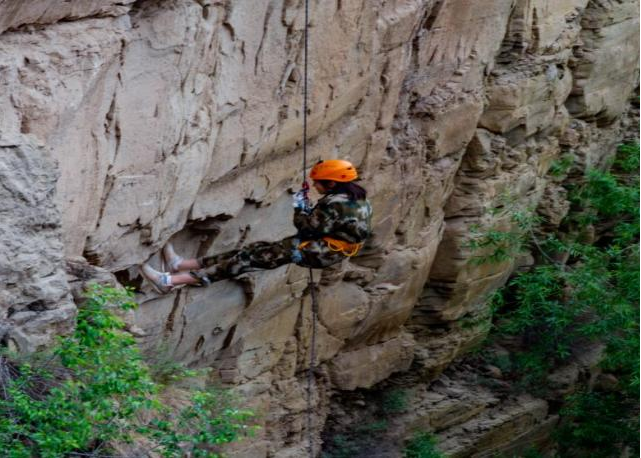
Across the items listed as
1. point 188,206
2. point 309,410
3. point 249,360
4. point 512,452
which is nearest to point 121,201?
point 188,206

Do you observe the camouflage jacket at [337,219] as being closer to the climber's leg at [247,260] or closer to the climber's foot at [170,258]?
the climber's leg at [247,260]

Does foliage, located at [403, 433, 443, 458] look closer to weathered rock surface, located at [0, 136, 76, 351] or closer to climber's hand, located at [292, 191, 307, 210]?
climber's hand, located at [292, 191, 307, 210]

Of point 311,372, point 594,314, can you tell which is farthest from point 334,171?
point 594,314

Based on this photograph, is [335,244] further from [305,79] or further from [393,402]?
[393,402]

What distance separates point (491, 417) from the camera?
14859mm

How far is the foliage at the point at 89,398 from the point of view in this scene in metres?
6.70

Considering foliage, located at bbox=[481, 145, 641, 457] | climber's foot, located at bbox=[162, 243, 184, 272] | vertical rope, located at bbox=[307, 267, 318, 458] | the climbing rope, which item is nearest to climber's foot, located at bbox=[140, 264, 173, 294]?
climber's foot, located at bbox=[162, 243, 184, 272]

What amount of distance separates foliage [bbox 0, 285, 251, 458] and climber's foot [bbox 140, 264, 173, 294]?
5.79 ft

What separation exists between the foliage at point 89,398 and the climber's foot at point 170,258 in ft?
6.58

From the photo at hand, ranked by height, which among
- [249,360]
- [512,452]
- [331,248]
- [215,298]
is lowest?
[512,452]

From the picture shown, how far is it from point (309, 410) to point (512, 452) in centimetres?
346

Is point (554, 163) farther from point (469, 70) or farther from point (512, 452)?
point (512, 452)

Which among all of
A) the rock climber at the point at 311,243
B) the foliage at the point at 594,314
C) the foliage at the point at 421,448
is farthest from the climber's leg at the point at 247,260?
the foliage at the point at 421,448

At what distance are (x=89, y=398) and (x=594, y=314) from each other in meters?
7.92
